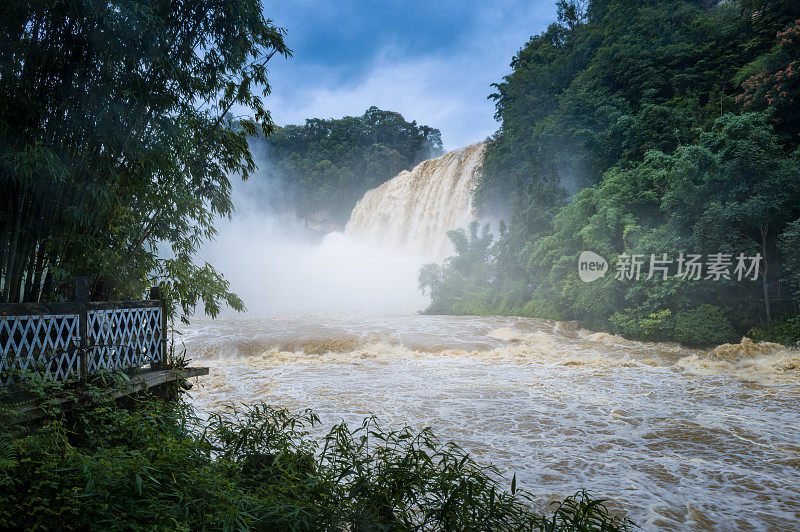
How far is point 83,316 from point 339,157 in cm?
4247

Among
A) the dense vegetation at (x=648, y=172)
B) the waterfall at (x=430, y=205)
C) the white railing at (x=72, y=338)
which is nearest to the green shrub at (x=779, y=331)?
the dense vegetation at (x=648, y=172)

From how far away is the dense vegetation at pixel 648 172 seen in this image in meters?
9.98

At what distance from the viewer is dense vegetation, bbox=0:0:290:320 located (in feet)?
12.3

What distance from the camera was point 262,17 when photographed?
5.23 metres

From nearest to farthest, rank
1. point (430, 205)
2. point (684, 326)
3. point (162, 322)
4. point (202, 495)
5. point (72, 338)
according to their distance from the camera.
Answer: point (202, 495), point (72, 338), point (162, 322), point (684, 326), point (430, 205)

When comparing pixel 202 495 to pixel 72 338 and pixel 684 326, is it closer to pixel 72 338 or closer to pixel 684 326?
pixel 72 338

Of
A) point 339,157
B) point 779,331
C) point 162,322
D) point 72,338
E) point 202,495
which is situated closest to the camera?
point 202,495

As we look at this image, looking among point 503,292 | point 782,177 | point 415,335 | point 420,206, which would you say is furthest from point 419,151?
point 782,177

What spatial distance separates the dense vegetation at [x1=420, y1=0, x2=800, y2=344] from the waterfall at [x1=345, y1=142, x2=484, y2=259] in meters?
1.50

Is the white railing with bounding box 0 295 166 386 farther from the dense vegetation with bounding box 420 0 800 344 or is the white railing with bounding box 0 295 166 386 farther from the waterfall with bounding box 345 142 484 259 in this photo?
the waterfall with bounding box 345 142 484 259

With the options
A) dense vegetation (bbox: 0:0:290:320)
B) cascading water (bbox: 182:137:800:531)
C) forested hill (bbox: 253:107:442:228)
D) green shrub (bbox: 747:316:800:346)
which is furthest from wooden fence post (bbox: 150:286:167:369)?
forested hill (bbox: 253:107:442:228)

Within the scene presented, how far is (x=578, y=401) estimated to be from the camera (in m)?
6.97

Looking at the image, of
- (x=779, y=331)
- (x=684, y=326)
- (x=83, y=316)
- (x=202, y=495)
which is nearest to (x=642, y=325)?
(x=684, y=326)

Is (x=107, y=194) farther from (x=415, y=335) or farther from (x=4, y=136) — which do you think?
(x=415, y=335)
